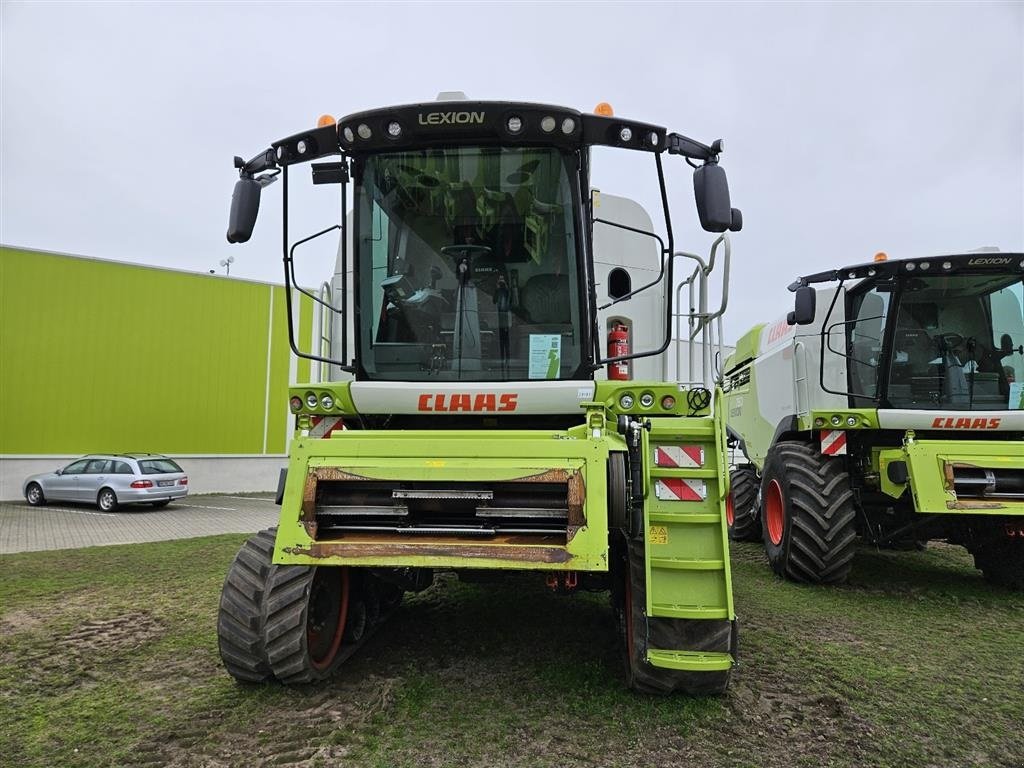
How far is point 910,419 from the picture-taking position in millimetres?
6414

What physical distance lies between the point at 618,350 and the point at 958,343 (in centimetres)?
428

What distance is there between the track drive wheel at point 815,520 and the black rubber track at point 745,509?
2.64 metres

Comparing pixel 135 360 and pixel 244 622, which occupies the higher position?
pixel 135 360

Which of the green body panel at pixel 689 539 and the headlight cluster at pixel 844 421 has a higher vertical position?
the headlight cluster at pixel 844 421

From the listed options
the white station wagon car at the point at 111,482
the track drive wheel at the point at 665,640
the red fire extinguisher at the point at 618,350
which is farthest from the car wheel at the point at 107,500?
the track drive wheel at the point at 665,640

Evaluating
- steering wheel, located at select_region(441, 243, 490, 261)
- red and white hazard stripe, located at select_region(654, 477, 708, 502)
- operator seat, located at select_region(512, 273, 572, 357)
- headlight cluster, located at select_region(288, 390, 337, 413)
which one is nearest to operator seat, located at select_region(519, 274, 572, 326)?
operator seat, located at select_region(512, 273, 572, 357)

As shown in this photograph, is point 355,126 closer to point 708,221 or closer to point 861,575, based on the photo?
point 708,221

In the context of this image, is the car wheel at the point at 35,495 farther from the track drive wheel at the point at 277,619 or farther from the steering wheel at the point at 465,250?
the steering wheel at the point at 465,250

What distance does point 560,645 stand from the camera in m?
4.47

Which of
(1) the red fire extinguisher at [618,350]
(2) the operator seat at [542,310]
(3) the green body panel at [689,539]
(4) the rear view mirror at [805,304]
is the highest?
(4) the rear view mirror at [805,304]

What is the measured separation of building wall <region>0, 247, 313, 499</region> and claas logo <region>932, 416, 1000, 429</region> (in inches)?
587

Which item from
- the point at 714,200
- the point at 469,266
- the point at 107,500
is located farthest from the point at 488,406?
the point at 107,500

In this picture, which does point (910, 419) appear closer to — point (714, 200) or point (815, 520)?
point (815, 520)

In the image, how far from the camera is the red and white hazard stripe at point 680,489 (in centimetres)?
373
